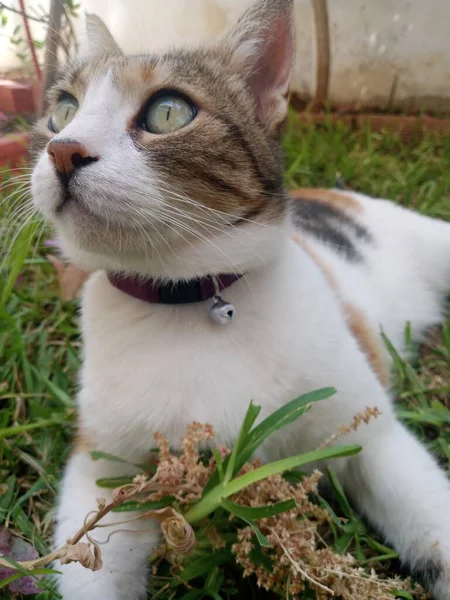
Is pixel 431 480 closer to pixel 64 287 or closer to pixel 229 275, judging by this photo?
pixel 229 275

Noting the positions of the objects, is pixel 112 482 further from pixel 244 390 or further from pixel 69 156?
pixel 69 156

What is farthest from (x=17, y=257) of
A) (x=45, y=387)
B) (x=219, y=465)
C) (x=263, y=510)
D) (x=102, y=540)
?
(x=263, y=510)

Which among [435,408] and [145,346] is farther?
[435,408]

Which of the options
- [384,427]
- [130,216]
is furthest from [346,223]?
[130,216]

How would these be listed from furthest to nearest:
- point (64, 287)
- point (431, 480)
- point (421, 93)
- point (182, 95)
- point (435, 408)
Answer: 1. point (421, 93)
2. point (64, 287)
3. point (435, 408)
4. point (431, 480)
5. point (182, 95)

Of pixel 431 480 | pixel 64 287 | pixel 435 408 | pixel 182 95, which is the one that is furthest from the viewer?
pixel 64 287

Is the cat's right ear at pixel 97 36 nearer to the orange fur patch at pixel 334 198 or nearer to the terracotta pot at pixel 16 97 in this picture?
the terracotta pot at pixel 16 97
